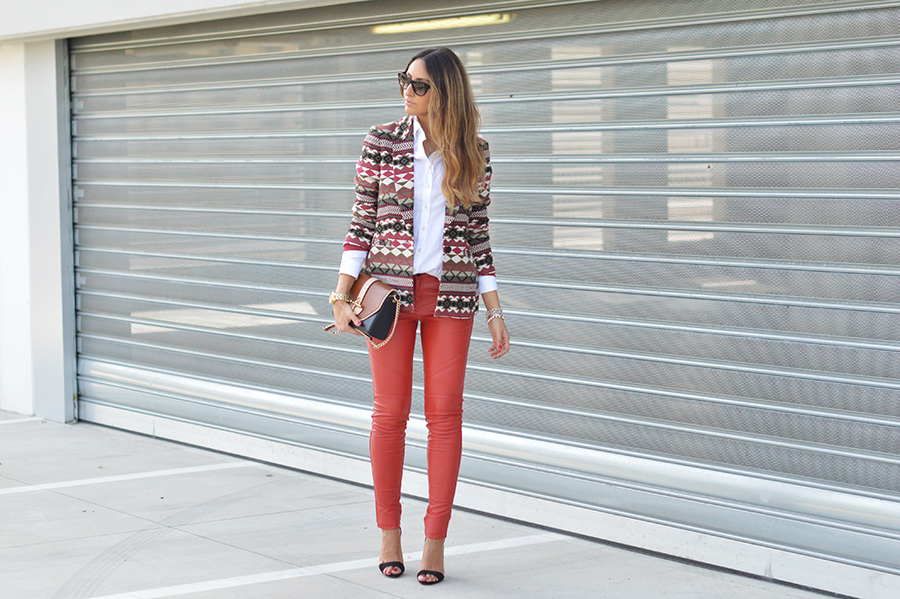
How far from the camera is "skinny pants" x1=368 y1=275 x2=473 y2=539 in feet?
11.4

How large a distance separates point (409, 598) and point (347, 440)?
1.74m

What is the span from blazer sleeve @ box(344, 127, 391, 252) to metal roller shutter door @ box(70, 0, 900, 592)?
110 cm

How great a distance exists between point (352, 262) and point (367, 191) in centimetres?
27

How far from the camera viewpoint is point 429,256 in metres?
3.43

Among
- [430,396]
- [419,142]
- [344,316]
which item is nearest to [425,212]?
[419,142]

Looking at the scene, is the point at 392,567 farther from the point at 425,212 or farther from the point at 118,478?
the point at 118,478

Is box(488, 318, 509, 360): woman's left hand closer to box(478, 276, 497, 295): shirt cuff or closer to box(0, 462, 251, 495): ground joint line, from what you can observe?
box(478, 276, 497, 295): shirt cuff

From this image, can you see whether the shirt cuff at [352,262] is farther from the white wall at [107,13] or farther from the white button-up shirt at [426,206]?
the white wall at [107,13]

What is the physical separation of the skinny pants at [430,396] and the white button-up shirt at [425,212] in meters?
0.07

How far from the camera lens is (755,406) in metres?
3.70

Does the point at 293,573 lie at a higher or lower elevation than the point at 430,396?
lower

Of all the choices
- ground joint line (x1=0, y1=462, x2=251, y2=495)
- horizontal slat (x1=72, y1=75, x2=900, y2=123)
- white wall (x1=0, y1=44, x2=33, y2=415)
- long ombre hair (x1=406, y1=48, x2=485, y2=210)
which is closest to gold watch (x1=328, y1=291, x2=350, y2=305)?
long ombre hair (x1=406, y1=48, x2=485, y2=210)

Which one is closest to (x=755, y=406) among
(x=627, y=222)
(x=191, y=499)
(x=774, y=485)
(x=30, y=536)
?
(x=774, y=485)

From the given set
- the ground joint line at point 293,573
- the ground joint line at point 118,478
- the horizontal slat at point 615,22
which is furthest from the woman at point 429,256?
the ground joint line at point 118,478
